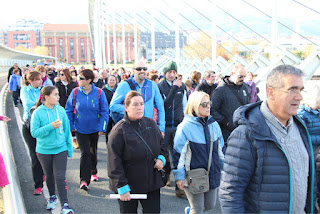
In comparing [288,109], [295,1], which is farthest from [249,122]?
[295,1]

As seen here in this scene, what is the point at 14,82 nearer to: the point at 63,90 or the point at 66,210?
the point at 63,90

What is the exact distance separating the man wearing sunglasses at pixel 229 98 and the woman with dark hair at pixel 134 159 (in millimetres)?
2384

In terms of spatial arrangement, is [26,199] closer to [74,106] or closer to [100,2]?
[74,106]

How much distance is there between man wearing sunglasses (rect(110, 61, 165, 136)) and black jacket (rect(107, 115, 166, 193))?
183 cm

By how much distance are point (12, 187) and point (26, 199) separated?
658 millimetres

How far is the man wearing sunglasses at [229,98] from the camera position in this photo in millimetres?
5926

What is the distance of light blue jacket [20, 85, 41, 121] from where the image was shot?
6.09 m

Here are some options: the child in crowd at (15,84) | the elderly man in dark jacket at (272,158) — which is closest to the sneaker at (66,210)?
the elderly man in dark jacket at (272,158)

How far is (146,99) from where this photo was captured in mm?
5715

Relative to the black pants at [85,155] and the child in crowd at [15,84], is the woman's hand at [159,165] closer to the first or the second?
the black pants at [85,155]

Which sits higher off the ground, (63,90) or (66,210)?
(63,90)

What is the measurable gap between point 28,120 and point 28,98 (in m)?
0.69

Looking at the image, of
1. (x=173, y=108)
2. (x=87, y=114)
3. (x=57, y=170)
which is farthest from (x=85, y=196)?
(x=173, y=108)

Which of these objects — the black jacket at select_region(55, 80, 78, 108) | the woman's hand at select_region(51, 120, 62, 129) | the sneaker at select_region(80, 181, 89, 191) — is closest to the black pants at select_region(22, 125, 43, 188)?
the sneaker at select_region(80, 181, 89, 191)
